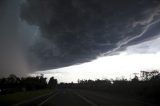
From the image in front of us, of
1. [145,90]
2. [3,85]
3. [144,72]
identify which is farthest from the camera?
[3,85]

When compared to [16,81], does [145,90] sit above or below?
below

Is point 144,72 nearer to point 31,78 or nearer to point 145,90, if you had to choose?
point 145,90

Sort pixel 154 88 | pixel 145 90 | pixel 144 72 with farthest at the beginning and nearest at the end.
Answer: pixel 144 72, pixel 145 90, pixel 154 88

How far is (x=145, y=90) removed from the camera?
129ft

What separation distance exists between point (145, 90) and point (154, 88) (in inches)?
123

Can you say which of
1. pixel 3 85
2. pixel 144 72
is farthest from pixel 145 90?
pixel 3 85

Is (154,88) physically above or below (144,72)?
below

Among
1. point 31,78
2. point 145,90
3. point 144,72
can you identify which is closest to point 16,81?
point 31,78

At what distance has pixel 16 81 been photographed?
198m

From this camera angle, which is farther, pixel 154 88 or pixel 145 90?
pixel 145 90

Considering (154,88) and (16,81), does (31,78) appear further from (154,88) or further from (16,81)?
(154,88)

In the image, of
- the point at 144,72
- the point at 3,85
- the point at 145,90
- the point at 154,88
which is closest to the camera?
the point at 154,88

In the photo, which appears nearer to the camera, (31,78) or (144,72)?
(144,72)

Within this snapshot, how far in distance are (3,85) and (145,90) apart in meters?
164
